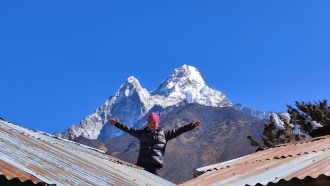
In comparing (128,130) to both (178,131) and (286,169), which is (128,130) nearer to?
(178,131)

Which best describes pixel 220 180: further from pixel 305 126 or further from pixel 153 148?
pixel 305 126

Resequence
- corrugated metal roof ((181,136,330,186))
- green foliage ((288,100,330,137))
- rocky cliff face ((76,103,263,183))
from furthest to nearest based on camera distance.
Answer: rocky cliff face ((76,103,263,183)) → green foliage ((288,100,330,137)) → corrugated metal roof ((181,136,330,186))

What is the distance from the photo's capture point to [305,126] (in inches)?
1020

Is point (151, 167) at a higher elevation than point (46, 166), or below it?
higher

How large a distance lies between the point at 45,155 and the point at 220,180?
99.0 inches

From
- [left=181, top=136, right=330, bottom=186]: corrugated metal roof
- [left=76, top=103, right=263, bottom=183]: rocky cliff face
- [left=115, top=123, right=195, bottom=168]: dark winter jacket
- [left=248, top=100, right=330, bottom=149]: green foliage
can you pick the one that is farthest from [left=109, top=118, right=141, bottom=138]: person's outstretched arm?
[left=76, top=103, right=263, bottom=183]: rocky cliff face

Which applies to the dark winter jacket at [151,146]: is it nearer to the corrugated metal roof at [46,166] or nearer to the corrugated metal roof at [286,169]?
the corrugated metal roof at [46,166]

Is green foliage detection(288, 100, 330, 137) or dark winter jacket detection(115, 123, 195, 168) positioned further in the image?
green foliage detection(288, 100, 330, 137)

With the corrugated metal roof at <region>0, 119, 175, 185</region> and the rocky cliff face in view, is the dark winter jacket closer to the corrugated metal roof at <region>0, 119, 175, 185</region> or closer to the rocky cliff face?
the corrugated metal roof at <region>0, 119, 175, 185</region>

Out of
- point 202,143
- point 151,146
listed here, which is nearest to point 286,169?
point 151,146

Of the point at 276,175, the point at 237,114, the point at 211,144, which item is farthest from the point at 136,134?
the point at 237,114

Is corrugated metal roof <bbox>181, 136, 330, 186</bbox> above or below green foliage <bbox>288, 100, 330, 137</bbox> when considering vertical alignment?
below

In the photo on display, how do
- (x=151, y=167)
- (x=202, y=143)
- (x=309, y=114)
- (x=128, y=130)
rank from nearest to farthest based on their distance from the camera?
(x=151, y=167) < (x=128, y=130) < (x=309, y=114) < (x=202, y=143)

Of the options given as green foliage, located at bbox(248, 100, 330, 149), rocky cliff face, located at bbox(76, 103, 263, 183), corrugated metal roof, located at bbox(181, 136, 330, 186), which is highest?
rocky cliff face, located at bbox(76, 103, 263, 183)
